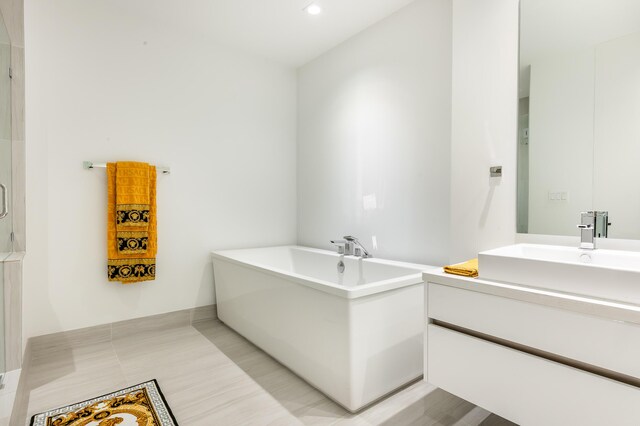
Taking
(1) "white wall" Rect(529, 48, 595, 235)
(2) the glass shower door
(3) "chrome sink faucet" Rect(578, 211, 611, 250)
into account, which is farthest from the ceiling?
(3) "chrome sink faucet" Rect(578, 211, 611, 250)

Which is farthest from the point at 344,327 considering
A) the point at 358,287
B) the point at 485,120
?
the point at 485,120

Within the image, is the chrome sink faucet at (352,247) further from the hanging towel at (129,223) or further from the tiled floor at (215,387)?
the hanging towel at (129,223)

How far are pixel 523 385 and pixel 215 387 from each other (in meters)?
1.57

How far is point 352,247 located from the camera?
2.78m

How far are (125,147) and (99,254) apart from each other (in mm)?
851

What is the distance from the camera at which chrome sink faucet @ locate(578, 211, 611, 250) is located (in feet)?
5.04

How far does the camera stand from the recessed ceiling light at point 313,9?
2.51m

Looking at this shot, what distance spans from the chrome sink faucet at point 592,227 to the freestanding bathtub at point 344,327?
2.67 feet

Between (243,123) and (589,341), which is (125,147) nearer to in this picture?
(243,123)

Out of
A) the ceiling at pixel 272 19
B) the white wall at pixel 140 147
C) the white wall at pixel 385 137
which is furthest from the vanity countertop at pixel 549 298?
the white wall at pixel 140 147

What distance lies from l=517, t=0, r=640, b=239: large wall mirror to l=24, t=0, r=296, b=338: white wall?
2.31 m

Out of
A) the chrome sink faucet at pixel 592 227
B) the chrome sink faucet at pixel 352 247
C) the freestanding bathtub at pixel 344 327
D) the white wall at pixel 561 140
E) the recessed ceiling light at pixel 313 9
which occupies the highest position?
the recessed ceiling light at pixel 313 9

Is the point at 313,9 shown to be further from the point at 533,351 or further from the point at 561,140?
the point at 533,351

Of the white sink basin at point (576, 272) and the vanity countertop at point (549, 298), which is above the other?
the white sink basin at point (576, 272)
